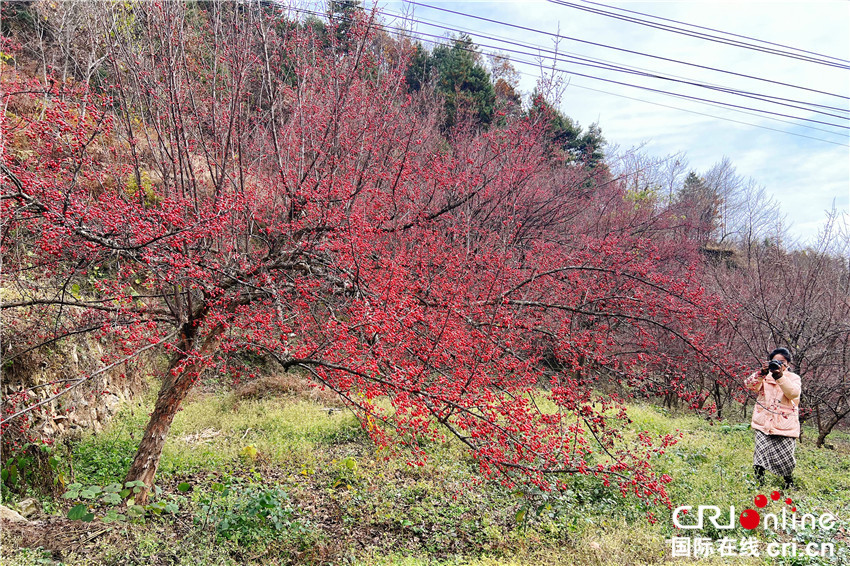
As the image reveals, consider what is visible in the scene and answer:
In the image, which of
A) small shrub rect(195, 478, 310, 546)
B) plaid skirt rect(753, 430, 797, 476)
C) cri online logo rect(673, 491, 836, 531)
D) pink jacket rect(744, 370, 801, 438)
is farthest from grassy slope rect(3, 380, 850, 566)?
pink jacket rect(744, 370, 801, 438)

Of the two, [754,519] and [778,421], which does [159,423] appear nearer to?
[754,519]

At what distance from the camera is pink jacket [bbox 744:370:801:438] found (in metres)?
5.66

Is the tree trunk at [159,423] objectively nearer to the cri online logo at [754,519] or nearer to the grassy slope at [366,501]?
the grassy slope at [366,501]

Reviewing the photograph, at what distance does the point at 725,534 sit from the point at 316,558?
370cm

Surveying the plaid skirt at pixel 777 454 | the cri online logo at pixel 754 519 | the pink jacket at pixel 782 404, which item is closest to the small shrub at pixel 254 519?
the cri online logo at pixel 754 519

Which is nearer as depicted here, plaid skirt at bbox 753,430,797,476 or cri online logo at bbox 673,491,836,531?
cri online logo at bbox 673,491,836,531

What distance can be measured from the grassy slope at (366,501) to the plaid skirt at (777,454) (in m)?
0.24

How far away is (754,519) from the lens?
4.73 meters

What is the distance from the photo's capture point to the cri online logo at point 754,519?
4.61 m

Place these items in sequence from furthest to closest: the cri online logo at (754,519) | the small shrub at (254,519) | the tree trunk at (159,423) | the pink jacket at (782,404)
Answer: the pink jacket at (782,404), the cri online logo at (754,519), the tree trunk at (159,423), the small shrub at (254,519)

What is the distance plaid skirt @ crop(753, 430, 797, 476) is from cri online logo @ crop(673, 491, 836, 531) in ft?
2.91

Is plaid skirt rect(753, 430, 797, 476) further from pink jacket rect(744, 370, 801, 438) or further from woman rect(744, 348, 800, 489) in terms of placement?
pink jacket rect(744, 370, 801, 438)

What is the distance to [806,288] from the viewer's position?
886 cm

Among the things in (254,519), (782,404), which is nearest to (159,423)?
(254,519)
